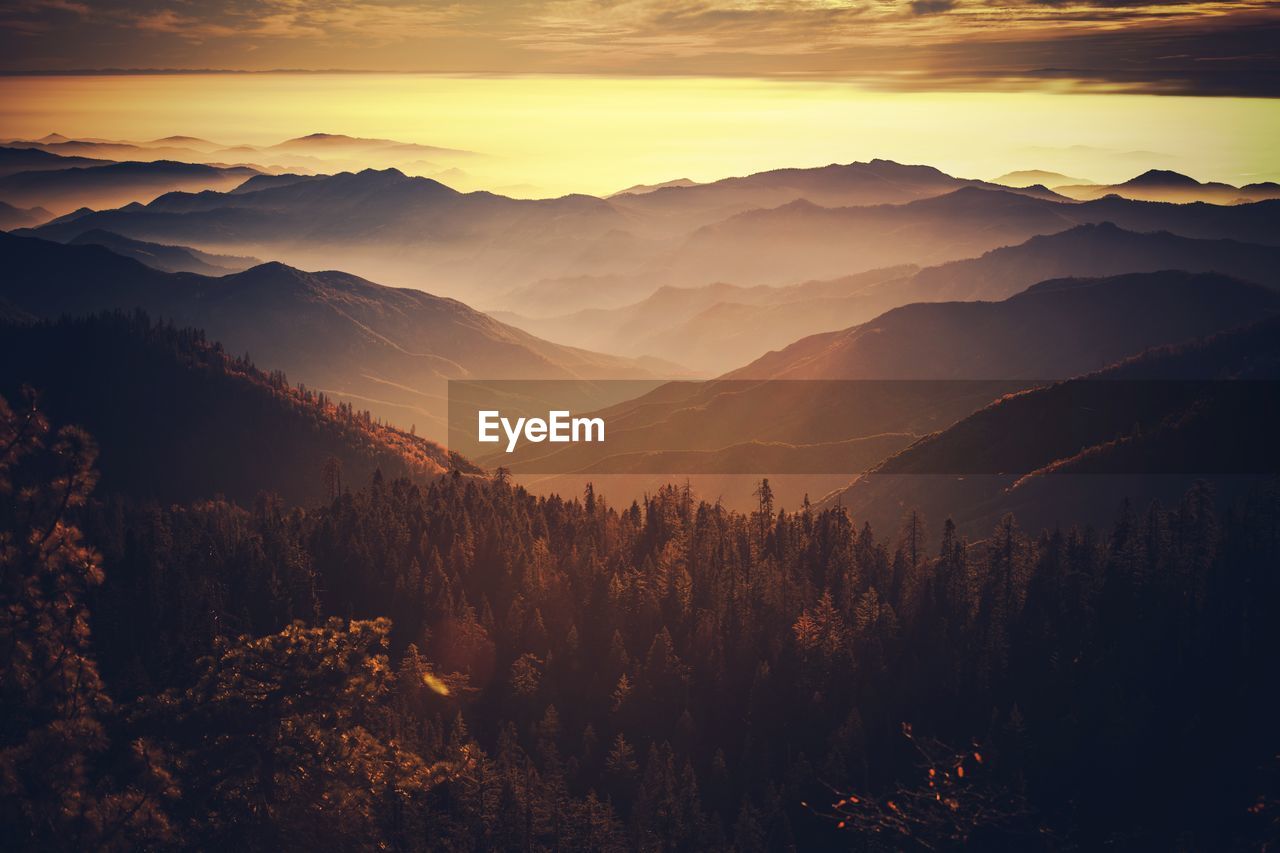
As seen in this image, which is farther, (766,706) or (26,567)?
(766,706)

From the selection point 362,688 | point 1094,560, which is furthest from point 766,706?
point 362,688

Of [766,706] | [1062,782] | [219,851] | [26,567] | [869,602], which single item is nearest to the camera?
[26,567]

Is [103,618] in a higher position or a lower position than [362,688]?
lower

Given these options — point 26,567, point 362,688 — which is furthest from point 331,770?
point 26,567

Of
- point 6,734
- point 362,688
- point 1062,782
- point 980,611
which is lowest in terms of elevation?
point 1062,782

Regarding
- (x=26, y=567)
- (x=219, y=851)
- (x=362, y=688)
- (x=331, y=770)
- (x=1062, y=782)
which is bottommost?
(x=1062, y=782)

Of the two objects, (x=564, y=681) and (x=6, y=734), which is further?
(x=564, y=681)

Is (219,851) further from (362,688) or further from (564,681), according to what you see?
(564,681)

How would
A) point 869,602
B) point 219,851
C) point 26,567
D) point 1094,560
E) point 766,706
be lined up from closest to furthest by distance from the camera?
point 26,567 → point 219,851 → point 766,706 → point 869,602 → point 1094,560

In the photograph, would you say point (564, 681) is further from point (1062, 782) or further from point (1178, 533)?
point (1178, 533)
